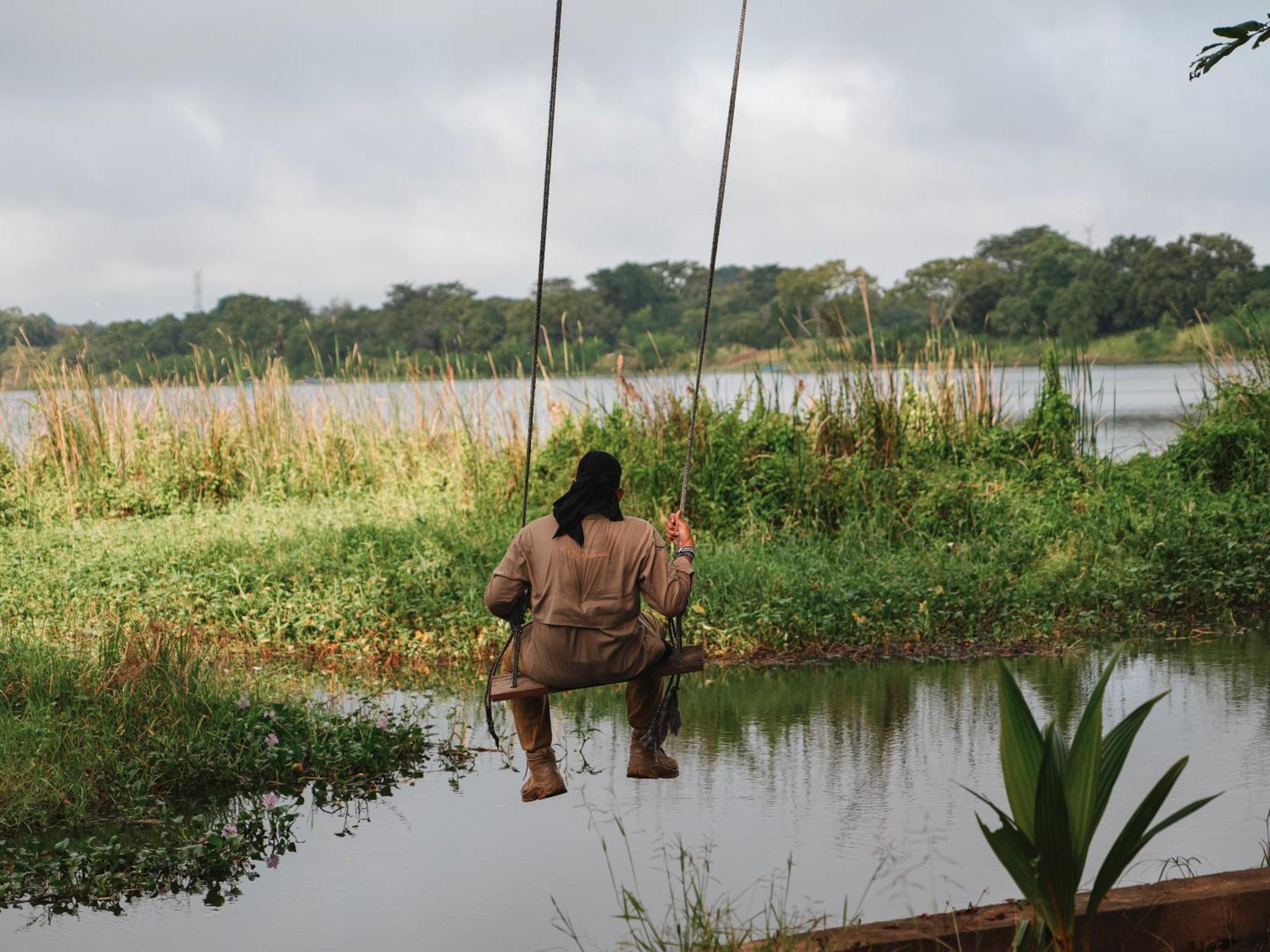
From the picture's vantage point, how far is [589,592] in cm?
478

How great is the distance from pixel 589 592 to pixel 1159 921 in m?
2.12

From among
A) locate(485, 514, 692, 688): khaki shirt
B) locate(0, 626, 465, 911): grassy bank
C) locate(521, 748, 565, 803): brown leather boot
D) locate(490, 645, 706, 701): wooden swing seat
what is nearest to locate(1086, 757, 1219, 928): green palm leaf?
locate(490, 645, 706, 701): wooden swing seat

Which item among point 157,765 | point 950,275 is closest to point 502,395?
point 157,765

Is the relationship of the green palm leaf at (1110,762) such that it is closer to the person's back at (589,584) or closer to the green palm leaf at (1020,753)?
the green palm leaf at (1020,753)

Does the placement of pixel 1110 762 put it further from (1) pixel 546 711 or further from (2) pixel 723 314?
(2) pixel 723 314

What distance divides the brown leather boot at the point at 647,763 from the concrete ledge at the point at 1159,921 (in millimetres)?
1709

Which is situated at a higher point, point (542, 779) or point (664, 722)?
point (664, 722)

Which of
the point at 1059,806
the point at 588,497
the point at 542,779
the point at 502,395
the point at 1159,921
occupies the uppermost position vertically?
the point at 502,395

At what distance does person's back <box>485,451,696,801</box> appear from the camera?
4.75 metres

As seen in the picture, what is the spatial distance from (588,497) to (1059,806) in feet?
7.02

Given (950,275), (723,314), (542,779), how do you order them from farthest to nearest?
1. (950,275)
2. (723,314)
3. (542,779)

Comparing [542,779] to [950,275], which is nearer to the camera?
[542,779]

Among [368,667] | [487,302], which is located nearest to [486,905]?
[368,667]

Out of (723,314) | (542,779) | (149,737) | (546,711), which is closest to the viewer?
(542,779)
